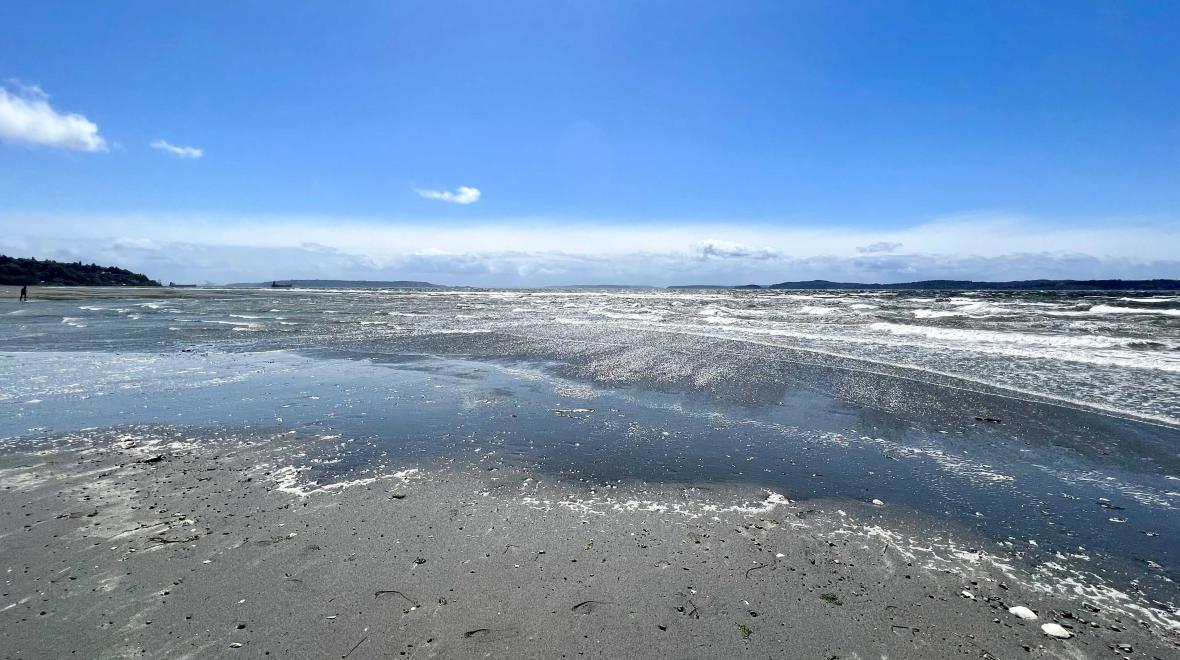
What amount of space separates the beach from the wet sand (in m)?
0.03

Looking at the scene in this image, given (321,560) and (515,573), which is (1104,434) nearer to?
(515,573)

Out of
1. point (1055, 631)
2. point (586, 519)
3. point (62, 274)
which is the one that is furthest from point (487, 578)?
point (62, 274)

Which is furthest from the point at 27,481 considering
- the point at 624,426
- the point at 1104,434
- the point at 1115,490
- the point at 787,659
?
the point at 1104,434

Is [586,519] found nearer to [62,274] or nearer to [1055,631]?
[1055,631]

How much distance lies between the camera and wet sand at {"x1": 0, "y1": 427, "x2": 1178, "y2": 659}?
3.83 meters

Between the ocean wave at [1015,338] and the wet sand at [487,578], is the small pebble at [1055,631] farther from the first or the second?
the ocean wave at [1015,338]

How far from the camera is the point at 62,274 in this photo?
109625 millimetres

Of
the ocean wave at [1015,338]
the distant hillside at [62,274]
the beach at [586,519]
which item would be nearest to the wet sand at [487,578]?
the beach at [586,519]

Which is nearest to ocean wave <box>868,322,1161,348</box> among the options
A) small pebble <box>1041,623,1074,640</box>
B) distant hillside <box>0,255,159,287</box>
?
small pebble <box>1041,623,1074,640</box>

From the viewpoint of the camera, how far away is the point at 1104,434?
9.06 meters

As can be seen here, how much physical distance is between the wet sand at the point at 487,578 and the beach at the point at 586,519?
0.03 meters

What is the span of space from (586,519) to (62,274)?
151281 mm

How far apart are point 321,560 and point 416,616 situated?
1401 millimetres

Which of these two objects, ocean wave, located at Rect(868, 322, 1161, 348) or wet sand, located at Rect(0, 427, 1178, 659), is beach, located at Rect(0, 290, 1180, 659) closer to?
wet sand, located at Rect(0, 427, 1178, 659)
